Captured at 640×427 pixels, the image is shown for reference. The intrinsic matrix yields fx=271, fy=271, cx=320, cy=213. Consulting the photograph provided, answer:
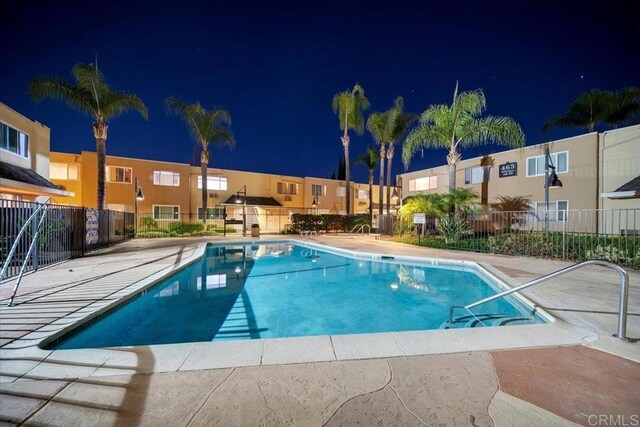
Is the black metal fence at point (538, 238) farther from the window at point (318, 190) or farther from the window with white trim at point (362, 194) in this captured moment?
the window with white trim at point (362, 194)

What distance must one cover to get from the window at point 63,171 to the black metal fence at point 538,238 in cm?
2338

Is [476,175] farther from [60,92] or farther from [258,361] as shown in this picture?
[60,92]

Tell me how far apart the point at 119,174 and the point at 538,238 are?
26.6 meters

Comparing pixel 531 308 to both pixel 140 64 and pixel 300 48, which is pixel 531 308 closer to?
pixel 300 48

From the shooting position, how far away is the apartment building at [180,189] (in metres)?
19.8

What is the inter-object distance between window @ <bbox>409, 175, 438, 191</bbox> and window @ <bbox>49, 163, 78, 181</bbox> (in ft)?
87.7

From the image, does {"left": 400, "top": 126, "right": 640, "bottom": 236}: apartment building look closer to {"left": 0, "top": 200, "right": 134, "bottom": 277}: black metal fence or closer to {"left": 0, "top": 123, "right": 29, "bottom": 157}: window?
{"left": 0, "top": 200, "right": 134, "bottom": 277}: black metal fence

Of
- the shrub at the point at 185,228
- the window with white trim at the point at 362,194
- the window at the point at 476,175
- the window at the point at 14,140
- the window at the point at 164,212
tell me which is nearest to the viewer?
the window at the point at 14,140

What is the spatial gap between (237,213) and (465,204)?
62.4ft

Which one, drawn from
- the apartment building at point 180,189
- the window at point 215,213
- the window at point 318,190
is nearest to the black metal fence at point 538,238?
the apartment building at point 180,189

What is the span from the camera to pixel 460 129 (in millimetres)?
13023

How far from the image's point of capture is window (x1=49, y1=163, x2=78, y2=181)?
63.8ft

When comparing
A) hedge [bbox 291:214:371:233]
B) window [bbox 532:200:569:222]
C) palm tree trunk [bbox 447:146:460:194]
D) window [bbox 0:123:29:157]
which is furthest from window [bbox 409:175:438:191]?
window [bbox 0:123:29:157]

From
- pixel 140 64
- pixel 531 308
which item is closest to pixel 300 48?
pixel 140 64
